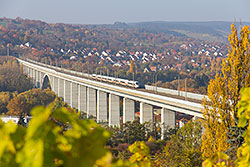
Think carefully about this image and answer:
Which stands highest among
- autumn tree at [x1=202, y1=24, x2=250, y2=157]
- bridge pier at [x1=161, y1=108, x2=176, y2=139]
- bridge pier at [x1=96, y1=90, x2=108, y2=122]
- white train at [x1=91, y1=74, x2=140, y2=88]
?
autumn tree at [x1=202, y1=24, x2=250, y2=157]

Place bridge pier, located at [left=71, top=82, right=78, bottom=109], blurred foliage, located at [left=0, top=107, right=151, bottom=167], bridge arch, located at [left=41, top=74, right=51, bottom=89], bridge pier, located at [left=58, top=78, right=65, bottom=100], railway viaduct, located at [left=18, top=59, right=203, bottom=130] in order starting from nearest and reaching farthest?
blurred foliage, located at [left=0, top=107, right=151, bottom=167], railway viaduct, located at [left=18, top=59, right=203, bottom=130], bridge pier, located at [left=71, top=82, right=78, bottom=109], bridge pier, located at [left=58, top=78, right=65, bottom=100], bridge arch, located at [left=41, top=74, right=51, bottom=89]

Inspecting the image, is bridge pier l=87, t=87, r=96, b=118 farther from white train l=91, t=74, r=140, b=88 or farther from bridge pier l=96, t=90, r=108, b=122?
bridge pier l=96, t=90, r=108, b=122

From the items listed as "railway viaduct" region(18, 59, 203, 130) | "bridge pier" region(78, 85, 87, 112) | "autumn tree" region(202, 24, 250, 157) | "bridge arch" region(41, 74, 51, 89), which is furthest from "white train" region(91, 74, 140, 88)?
"autumn tree" region(202, 24, 250, 157)

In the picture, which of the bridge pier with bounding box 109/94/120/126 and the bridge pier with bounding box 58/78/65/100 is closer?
the bridge pier with bounding box 109/94/120/126

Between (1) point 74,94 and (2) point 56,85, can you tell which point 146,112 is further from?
(2) point 56,85

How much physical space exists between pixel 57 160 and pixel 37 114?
0.63m

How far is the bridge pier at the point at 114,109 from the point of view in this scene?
63000mm

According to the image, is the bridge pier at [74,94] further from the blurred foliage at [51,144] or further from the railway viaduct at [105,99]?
the blurred foliage at [51,144]

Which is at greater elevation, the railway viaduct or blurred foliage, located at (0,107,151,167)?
blurred foliage, located at (0,107,151,167)

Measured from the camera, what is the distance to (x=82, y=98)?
81000mm

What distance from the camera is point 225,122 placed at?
13.6 m

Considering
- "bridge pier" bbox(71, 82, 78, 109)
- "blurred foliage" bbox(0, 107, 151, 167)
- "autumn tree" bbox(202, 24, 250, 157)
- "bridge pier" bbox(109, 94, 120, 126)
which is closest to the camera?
"blurred foliage" bbox(0, 107, 151, 167)

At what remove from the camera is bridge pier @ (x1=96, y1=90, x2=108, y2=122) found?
70.1m

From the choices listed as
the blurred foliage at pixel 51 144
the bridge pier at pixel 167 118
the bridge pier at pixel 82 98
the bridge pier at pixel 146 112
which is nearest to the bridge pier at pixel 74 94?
the bridge pier at pixel 82 98
